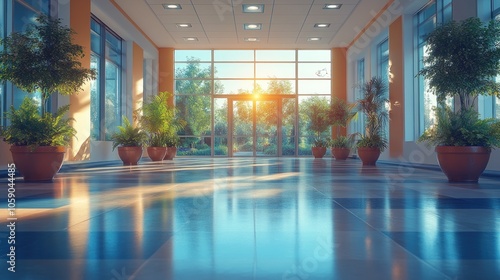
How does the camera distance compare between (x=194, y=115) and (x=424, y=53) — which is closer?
(x=424, y=53)

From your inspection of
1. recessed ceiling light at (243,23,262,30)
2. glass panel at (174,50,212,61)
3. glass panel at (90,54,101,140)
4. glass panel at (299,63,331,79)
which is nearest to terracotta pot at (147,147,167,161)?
glass panel at (90,54,101,140)

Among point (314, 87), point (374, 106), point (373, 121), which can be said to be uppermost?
point (314, 87)

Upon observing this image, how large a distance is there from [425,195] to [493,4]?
6.20 metres

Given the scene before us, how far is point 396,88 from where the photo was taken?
536 inches

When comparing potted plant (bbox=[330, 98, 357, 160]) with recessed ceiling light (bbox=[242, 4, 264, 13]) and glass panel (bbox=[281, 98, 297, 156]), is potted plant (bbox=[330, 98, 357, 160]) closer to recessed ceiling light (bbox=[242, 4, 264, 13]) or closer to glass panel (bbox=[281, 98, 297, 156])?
glass panel (bbox=[281, 98, 297, 156])

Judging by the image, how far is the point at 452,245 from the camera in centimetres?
238

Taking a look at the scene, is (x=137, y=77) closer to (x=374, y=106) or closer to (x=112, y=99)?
(x=112, y=99)

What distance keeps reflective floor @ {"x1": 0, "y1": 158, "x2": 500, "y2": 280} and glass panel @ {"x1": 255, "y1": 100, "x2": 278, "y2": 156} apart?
1615 centimetres

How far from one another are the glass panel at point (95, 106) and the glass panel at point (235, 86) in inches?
302

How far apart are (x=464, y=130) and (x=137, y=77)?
44.6ft

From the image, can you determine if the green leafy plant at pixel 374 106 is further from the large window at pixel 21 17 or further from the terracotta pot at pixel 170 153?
the large window at pixel 21 17

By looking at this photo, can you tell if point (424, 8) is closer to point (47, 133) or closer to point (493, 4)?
point (493, 4)

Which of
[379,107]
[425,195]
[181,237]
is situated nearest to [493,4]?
[379,107]

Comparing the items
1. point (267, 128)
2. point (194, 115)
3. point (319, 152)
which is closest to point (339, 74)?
point (319, 152)
